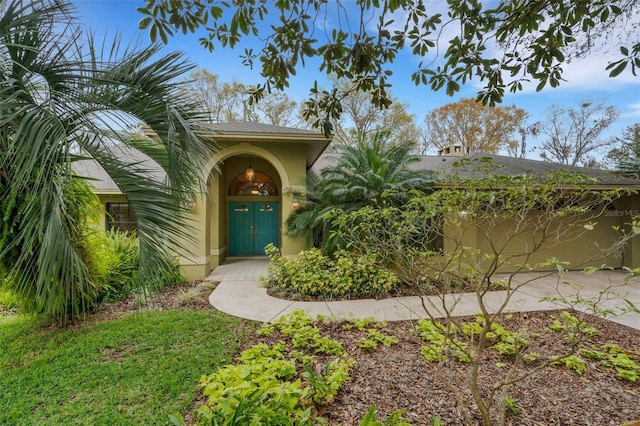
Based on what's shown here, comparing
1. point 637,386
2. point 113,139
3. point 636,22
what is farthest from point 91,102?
point 636,22

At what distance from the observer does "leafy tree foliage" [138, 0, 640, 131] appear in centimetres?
313

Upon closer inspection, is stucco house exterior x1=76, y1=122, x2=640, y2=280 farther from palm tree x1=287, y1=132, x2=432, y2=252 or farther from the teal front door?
palm tree x1=287, y1=132, x2=432, y2=252

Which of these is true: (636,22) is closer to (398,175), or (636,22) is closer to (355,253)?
(398,175)

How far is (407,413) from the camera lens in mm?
2754

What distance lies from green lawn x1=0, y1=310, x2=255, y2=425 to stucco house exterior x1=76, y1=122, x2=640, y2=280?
2.12m

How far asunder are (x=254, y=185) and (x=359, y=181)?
5159mm

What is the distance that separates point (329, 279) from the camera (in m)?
6.56

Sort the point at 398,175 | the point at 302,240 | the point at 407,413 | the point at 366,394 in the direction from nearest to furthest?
the point at 407,413 < the point at 366,394 < the point at 398,175 < the point at 302,240

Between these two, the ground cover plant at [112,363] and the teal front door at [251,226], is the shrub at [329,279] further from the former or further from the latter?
the teal front door at [251,226]

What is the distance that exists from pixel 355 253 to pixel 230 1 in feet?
17.1

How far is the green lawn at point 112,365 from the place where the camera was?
9.55ft

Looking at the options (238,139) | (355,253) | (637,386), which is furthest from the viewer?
(238,139)

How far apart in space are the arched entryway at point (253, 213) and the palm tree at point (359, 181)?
2980 mm

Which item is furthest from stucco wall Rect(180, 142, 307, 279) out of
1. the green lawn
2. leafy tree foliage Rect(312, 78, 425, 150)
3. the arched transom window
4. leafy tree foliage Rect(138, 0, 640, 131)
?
leafy tree foliage Rect(312, 78, 425, 150)
